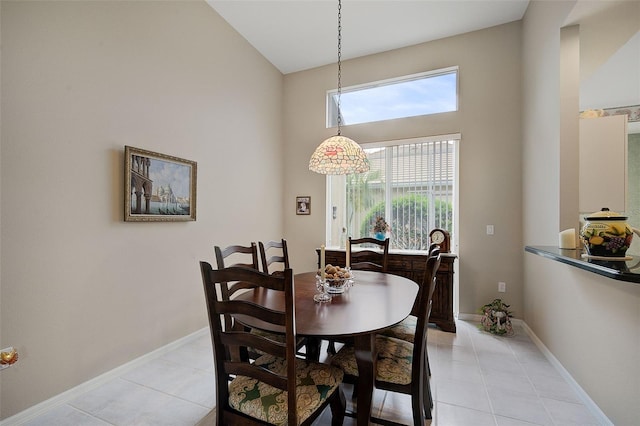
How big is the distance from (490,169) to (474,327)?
1868 millimetres

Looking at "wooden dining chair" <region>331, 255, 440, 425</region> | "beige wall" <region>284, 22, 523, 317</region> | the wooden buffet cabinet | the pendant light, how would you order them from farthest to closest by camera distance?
"beige wall" <region>284, 22, 523, 317</region> < the wooden buffet cabinet < the pendant light < "wooden dining chair" <region>331, 255, 440, 425</region>

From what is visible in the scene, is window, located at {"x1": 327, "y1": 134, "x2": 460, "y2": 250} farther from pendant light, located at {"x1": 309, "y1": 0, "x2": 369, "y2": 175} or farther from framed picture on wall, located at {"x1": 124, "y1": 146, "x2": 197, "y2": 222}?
framed picture on wall, located at {"x1": 124, "y1": 146, "x2": 197, "y2": 222}

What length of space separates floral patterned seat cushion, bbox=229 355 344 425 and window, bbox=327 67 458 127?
137 inches

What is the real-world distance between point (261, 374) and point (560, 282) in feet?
8.11

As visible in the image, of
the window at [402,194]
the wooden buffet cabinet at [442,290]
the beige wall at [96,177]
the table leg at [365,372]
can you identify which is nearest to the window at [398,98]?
the window at [402,194]

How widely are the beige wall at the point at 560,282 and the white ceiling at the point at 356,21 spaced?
0.54 metres

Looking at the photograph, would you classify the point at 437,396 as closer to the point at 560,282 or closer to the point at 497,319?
the point at 560,282

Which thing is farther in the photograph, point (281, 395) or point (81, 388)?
point (81, 388)

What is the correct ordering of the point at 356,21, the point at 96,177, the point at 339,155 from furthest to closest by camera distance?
the point at 356,21 < the point at 339,155 < the point at 96,177

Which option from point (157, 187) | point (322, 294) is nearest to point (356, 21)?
point (157, 187)

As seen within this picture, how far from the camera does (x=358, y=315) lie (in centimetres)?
150

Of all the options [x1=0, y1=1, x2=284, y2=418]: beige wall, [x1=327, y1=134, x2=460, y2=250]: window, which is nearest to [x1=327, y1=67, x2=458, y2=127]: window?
[x1=327, y1=134, x2=460, y2=250]: window

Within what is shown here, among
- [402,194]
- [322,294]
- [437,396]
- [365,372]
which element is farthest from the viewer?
[402,194]

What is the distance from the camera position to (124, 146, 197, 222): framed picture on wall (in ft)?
7.69
